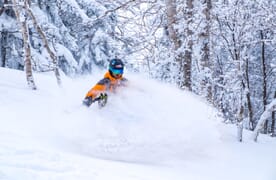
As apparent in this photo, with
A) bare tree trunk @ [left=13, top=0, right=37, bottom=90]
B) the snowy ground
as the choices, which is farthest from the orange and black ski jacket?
bare tree trunk @ [left=13, top=0, right=37, bottom=90]

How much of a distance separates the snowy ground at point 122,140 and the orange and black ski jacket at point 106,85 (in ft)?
0.71

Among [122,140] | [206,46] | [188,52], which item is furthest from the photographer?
[188,52]

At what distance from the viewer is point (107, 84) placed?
→ 283 inches

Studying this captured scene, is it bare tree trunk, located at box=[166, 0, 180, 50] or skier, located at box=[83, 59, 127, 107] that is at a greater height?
bare tree trunk, located at box=[166, 0, 180, 50]

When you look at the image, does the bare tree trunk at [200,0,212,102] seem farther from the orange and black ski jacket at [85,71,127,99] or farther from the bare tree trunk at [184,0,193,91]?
the orange and black ski jacket at [85,71,127,99]

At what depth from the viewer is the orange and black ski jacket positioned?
7023 millimetres

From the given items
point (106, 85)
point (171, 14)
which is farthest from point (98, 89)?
point (171, 14)

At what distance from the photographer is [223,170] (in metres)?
5.42

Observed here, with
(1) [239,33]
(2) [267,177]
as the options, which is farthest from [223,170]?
(1) [239,33]

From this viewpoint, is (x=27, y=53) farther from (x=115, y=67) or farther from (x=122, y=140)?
(x=122, y=140)

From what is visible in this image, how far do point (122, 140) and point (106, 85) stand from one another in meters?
1.15

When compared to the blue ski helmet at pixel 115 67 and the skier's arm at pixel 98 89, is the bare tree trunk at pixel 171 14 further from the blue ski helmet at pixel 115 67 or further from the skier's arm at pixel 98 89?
the skier's arm at pixel 98 89

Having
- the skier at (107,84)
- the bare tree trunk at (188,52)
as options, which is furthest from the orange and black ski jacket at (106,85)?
the bare tree trunk at (188,52)

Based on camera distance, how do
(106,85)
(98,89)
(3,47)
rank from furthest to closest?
(3,47) → (106,85) → (98,89)
